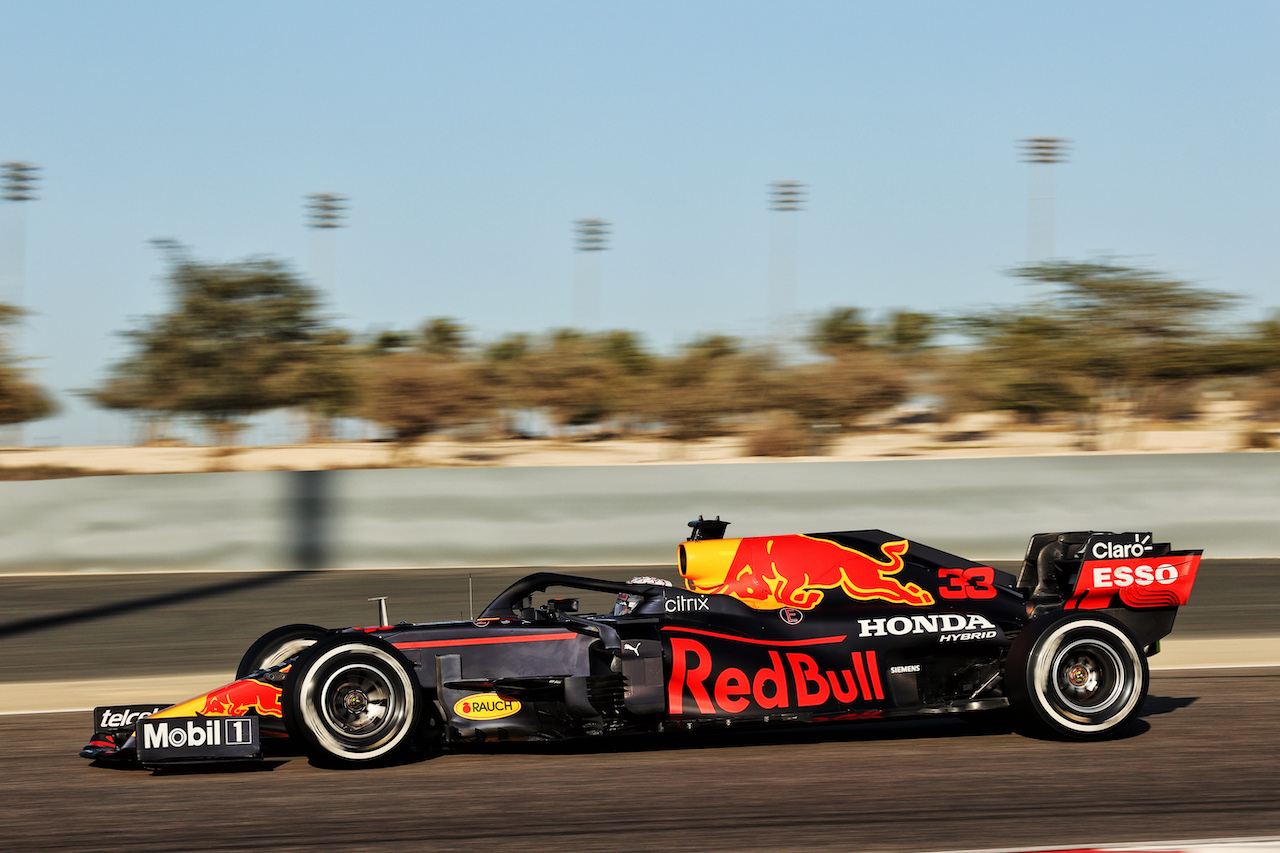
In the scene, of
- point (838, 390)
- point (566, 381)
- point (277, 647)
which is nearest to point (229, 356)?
point (566, 381)

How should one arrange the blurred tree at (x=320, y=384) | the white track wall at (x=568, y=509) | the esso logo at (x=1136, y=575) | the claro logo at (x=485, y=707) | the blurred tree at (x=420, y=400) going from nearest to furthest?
1. the claro logo at (x=485, y=707)
2. the esso logo at (x=1136, y=575)
3. the white track wall at (x=568, y=509)
4. the blurred tree at (x=420, y=400)
5. the blurred tree at (x=320, y=384)

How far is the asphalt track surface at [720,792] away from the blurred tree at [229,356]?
16475mm

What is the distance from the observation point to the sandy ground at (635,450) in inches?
854

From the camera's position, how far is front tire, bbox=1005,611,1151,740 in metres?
6.24

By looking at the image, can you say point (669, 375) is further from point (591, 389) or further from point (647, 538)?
point (647, 538)

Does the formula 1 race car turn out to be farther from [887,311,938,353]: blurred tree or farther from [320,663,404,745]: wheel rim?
[887,311,938,353]: blurred tree

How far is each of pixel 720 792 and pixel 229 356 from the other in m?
20.4

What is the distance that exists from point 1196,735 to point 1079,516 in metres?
8.35

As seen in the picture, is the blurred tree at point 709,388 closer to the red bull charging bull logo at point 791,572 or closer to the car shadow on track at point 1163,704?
the car shadow on track at point 1163,704

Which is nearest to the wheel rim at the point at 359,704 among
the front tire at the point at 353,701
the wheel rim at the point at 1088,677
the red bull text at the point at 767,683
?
the front tire at the point at 353,701

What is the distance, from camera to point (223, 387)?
76.9ft

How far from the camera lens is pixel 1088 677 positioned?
6410 millimetres

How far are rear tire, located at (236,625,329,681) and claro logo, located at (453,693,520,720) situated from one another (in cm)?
94

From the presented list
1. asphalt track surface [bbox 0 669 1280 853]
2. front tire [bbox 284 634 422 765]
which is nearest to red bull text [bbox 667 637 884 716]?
asphalt track surface [bbox 0 669 1280 853]
